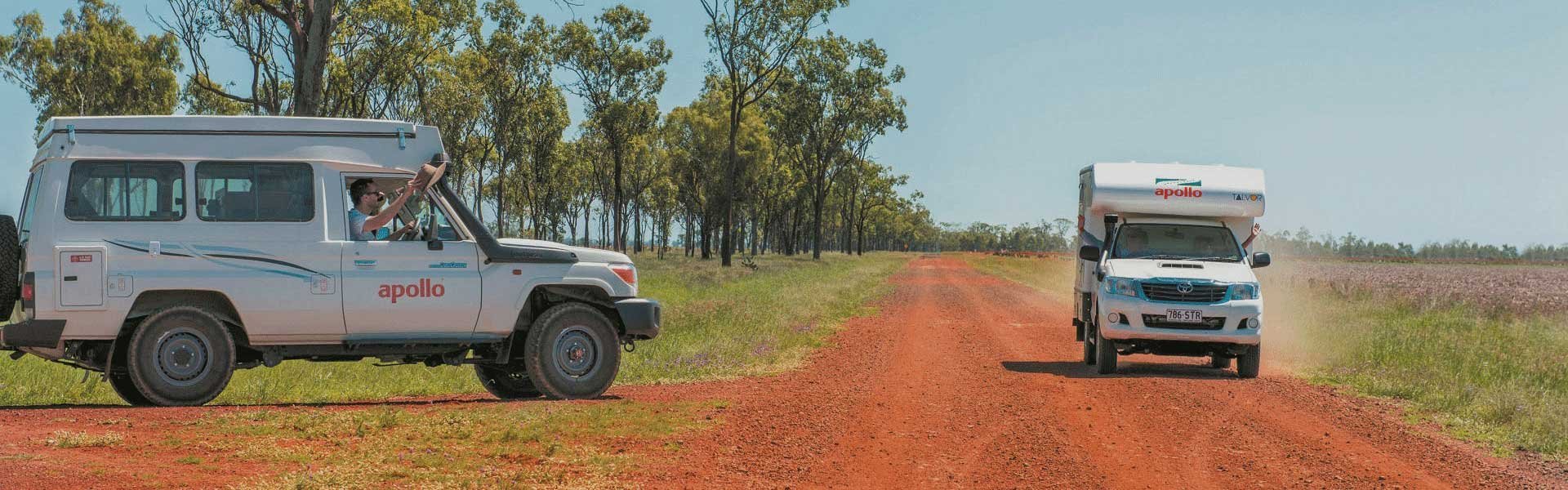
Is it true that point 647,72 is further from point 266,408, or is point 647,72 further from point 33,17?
point 266,408

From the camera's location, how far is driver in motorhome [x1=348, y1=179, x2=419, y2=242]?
33.7 ft

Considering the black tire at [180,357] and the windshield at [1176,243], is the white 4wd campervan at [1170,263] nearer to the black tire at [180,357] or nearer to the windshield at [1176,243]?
the windshield at [1176,243]

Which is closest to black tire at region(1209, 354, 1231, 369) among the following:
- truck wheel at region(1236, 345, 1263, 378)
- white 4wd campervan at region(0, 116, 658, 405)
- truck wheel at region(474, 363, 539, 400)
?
truck wheel at region(1236, 345, 1263, 378)

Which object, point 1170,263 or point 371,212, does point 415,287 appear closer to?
point 371,212

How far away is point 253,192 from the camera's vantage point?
33.1 ft

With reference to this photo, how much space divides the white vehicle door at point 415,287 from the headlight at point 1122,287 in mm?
7815

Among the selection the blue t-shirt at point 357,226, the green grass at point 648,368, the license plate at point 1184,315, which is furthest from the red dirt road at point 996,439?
the blue t-shirt at point 357,226

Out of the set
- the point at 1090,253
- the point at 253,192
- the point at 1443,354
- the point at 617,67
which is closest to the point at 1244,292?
the point at 1090,253

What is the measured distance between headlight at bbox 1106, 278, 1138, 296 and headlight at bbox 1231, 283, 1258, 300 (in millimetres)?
1161

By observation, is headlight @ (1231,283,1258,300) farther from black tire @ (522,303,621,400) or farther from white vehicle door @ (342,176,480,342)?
white vehicle door @ (342,176,480,342)

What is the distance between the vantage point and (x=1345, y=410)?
38.2 feet

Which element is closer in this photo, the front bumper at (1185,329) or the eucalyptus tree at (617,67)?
the front bumper at (1185,329)

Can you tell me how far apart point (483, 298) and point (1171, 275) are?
27.5ft

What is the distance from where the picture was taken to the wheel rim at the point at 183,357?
9.91 m
